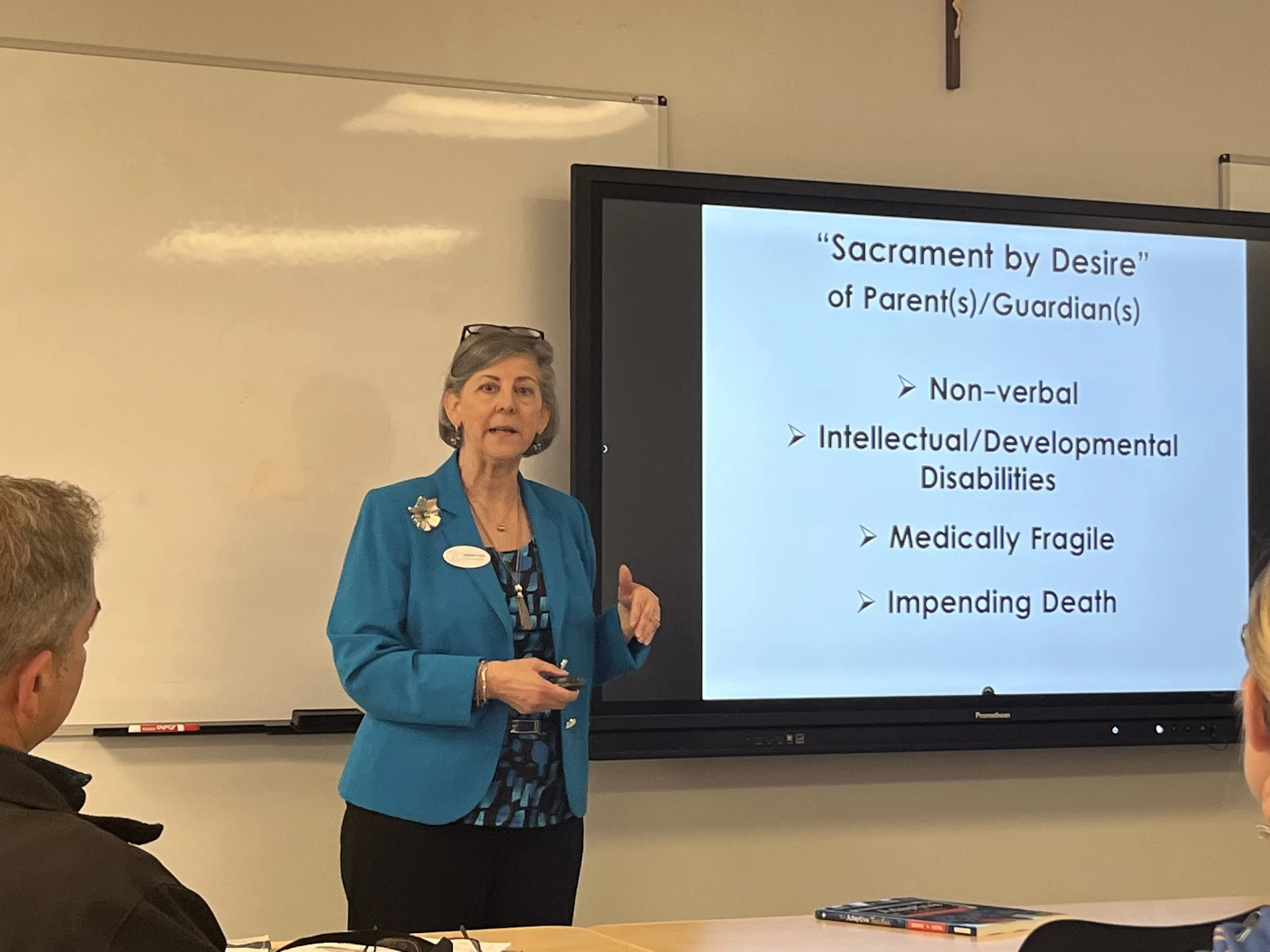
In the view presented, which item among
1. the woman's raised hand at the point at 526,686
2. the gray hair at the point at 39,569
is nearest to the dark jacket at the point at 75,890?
the gray hair at the point at 39,569

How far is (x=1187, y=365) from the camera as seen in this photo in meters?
3.95

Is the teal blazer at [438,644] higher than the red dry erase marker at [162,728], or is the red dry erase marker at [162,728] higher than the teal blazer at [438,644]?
the teal blazer at [438,644]

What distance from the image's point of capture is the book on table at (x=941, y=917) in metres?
2.09

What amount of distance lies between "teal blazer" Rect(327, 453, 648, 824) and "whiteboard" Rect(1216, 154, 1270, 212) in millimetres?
2281

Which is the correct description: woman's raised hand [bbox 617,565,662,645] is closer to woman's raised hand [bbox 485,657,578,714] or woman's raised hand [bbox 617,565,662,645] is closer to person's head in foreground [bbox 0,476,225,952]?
woman's raised hand [bbox 485,657,578,714]

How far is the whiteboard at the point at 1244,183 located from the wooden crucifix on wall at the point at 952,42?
32.7 inches

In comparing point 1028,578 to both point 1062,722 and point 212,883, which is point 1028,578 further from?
point 212,883

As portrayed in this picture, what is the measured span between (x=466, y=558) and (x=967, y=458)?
158cm

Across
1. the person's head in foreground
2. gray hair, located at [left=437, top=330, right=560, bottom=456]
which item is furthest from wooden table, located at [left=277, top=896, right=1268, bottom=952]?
gray hair, located at [left=437, top=330, right=560, bottom=456]

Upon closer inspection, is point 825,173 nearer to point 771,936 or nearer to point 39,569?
point 771,936

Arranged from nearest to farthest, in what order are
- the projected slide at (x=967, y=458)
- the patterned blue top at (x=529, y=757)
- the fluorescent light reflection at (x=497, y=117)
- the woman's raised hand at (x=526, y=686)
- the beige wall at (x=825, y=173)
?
the woman's raised hand at (x=526, y=686), the patterned blue top at (x=529, y=757), the beige wall at (x=825, y=173), the fluorescent light reflection at (x=497, y=117), the projected slide at (x=967, y=458)

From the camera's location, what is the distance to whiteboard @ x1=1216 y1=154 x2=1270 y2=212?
4109 mm

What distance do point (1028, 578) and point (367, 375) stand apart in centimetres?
176

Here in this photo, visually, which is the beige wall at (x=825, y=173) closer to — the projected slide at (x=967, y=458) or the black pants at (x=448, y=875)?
the projected slide at (x=967, y=458)
